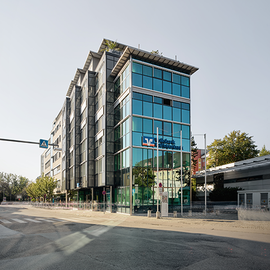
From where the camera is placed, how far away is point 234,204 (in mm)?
36094

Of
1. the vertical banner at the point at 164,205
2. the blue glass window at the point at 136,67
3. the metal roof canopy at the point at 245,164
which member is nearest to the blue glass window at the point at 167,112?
the blue glass window at the point at 136,67

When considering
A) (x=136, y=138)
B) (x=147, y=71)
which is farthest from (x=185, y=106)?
(x=136, y=138)

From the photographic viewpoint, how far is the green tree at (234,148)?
5597cm

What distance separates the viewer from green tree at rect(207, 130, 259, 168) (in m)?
56.0

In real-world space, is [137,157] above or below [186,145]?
below

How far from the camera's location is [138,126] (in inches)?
1368

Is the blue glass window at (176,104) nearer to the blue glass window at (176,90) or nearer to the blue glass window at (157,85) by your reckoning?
the blue glass window at (176,90)

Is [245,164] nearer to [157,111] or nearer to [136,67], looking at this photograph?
[157,111]

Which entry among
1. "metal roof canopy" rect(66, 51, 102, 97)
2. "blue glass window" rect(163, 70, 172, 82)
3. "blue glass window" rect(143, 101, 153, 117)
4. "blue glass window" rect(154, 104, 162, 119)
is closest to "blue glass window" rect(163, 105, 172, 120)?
"blue glass window" rect(154, 104, 162, 119)

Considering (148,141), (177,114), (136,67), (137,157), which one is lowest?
(137,157)

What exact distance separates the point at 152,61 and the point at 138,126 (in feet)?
31.2

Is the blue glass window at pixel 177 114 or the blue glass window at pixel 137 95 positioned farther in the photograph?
the blue glass window at pixel 177 114

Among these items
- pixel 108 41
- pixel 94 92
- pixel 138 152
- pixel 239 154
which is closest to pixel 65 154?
pixel 94 92

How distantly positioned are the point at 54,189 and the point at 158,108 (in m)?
55.0
